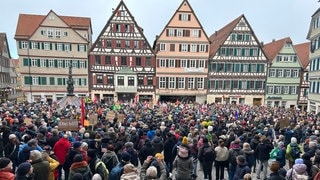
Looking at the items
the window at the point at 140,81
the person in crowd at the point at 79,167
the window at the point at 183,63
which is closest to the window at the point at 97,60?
the window at the point at 140,81

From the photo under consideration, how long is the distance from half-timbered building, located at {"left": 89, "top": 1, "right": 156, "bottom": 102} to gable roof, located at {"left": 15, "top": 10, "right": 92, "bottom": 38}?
700 cm

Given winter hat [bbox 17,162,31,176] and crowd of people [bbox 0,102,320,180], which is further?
crowd of people [bbox 0,102,320,180]

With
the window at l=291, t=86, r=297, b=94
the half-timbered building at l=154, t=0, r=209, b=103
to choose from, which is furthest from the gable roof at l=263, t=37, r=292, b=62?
the half-timbered building at l=154, t=0, r=209, b=103

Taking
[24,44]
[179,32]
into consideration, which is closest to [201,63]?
[179,32]

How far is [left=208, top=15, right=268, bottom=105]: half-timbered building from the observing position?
34.7 m

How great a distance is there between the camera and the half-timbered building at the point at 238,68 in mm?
34719

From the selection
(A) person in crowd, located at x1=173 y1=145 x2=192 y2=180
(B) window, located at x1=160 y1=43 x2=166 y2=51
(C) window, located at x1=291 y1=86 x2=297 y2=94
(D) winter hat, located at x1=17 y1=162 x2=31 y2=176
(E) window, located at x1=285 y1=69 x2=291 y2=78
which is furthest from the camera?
(C) window, located at x1=291 y1=86 x2=297 y2=94

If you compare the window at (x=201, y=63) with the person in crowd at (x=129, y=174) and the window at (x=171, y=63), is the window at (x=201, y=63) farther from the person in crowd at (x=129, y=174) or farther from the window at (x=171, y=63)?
the person in crowd at (x=129, y=174)

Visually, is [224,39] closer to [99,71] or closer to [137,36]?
[137,36]

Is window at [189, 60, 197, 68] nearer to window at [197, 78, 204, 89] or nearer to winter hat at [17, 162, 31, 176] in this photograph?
window at [197, 78, 204, 89]

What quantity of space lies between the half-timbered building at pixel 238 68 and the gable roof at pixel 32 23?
21.5 m

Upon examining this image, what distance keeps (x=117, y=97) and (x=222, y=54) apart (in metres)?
17.1

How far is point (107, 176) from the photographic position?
521 cm

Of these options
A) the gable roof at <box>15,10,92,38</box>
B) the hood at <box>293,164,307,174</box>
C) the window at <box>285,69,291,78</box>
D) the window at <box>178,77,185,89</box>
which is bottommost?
the hood at <box>293,164,307,174</box>
